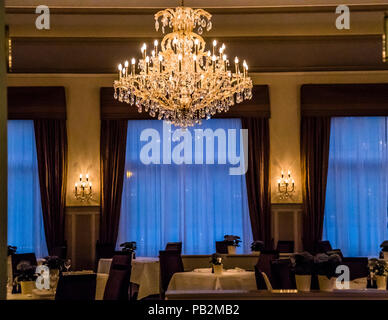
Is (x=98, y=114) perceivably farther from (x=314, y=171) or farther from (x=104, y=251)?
(x=314, y=171)

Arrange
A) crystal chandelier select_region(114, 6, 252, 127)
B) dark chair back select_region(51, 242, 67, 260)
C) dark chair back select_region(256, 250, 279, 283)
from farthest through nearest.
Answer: dark chair back select_region(51, 242, 67, 260) < dark chair back select_region(256, 250, 279, 283) < crystal chandelier select_region(114, 6, 252, 127)

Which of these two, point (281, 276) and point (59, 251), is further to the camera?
point (59, 251)

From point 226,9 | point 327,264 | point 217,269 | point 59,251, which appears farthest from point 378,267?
point 59,251

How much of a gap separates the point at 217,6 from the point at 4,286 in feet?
25.7

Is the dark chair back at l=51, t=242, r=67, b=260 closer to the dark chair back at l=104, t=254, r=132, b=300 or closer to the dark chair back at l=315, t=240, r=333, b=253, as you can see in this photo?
the dark chair back at l=104, t=254, r=132, b=300

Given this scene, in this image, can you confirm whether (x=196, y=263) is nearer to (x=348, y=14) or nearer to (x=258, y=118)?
(x=258, y=118)

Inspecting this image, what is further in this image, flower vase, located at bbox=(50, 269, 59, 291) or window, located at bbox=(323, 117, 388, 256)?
window, located at bbox=(323, 117, 388, 256)

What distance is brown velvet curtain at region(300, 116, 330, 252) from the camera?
11609mm

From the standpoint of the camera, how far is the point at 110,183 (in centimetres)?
1156

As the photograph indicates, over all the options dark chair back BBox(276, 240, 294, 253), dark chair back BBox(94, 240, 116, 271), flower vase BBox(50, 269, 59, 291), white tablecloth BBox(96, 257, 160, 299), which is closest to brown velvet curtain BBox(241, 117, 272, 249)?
dark chair back BBox(276, 240, 294, 253)

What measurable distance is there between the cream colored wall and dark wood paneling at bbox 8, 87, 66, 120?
0.18 meters

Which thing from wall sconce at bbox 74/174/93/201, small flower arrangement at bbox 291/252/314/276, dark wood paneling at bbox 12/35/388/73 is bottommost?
small flower arrangement at bbox 291/252/314/276

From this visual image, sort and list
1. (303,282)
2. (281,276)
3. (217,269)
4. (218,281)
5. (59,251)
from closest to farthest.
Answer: (303,282), (281,276), (218,281), (217,269), (59,251)

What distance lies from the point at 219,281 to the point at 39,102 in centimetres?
565
